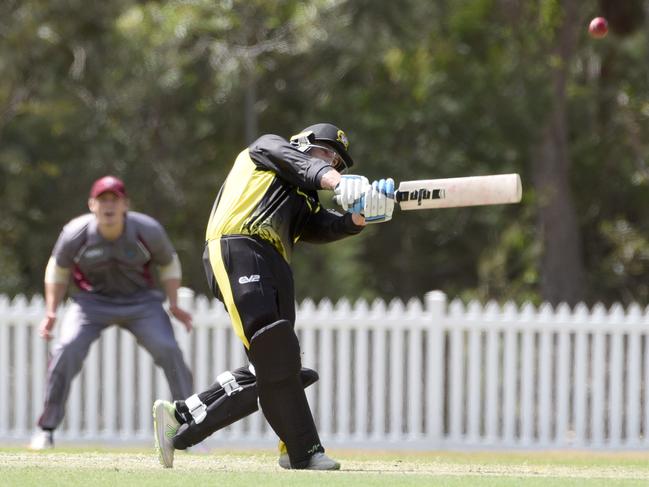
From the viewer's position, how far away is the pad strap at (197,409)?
6340 mm

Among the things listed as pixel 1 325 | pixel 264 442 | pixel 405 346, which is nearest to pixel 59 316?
pixel 1 325

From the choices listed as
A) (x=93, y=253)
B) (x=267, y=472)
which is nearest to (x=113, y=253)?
(x=93, y=253)

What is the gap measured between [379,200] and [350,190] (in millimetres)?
147

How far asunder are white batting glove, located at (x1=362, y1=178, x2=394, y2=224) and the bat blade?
93mm

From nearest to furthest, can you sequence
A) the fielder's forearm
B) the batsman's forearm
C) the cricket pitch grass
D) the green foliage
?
the cricket pitch grass → the batsman's forearm → the fielder's forearm → the green foliage

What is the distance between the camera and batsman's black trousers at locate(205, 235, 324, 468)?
6012 millimetres

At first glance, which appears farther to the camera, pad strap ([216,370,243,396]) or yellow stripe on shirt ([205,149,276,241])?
pad strap ([216,370,243,396])

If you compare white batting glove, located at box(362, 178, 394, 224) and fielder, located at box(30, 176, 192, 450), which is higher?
white batting glove, located at box(362, 178, 394, 224)

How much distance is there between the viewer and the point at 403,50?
656 inches

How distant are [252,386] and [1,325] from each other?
576 cm

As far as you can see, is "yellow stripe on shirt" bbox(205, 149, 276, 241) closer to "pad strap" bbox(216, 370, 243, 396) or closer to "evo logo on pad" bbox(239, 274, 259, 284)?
"evo logo on pad" bbox(239, 274, 259, 284)

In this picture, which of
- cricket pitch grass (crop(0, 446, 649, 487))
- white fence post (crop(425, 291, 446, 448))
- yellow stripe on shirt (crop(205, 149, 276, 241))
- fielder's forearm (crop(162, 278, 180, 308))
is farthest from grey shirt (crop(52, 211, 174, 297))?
white fence post (crop(425, 291, 446, 448))

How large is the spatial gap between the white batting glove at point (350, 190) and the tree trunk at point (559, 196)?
37.5 ft

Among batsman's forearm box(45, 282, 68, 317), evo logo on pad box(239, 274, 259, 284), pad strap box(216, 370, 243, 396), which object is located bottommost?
pad strap box(216, 370, 243, 396)
